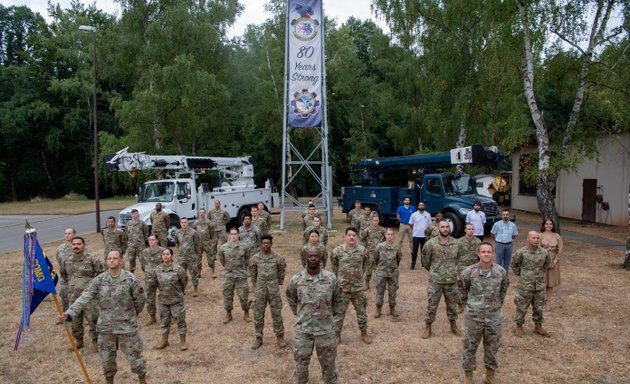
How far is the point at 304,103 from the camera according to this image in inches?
655

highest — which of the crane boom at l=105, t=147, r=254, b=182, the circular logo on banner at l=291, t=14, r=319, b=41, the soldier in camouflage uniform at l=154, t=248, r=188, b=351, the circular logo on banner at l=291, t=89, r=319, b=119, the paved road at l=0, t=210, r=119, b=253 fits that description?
the circular logo on banner at l=291, t=14, r=319, b=41

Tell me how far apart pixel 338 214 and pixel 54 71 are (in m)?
30.4

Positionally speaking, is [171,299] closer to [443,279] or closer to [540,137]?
[443,279]

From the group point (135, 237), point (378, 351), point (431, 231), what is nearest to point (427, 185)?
point (431, 231)

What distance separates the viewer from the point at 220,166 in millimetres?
18797

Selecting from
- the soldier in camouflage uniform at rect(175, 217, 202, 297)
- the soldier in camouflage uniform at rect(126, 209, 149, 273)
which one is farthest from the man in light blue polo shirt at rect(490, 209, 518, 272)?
the soldier in camouflage uniform at rect(126, 209, 149, 273)

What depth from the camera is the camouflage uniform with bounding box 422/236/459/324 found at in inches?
276

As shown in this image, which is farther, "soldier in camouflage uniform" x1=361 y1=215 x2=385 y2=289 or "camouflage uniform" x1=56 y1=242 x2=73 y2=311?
"soldier in camouflage uniform" x1=361 y1=215 x2=385 y2=289

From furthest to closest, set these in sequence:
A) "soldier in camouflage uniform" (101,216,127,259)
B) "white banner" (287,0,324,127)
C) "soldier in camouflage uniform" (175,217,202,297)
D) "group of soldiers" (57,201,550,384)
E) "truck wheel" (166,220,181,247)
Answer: "white banner" (287,0,324,127)
"truck wheel" (166,220,181,247)
"soldier in camouflage uniform" (101,216,127,259)
"soldier in camouflage uniform" (175,217,202,297)
"group of soldiers" (57,201,550,384)

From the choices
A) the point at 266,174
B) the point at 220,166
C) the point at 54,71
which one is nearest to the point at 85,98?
the point at 54,71

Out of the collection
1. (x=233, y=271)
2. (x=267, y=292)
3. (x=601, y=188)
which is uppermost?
(x=601, y=188)

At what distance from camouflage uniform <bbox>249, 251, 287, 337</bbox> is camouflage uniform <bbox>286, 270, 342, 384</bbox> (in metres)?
1.74

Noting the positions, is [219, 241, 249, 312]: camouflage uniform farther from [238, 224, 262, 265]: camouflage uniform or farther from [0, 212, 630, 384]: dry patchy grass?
[238, 224, 262, 265]: camouflage uniform

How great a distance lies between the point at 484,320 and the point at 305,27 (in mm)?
13694
